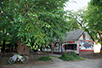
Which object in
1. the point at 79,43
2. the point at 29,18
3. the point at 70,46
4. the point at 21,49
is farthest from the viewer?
the point at 70,46

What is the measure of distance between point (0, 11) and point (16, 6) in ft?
5.97

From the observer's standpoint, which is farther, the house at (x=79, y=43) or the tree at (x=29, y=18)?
the house at (x=79, y=43)

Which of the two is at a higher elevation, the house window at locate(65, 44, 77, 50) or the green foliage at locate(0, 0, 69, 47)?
the green foliage at locate(0, 0, 69, 47)

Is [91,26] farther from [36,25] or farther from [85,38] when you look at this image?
[36,25]

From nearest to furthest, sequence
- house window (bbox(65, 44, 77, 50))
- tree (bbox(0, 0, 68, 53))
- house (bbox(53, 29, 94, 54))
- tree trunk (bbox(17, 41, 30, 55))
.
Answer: tree (bbox(0, 0, 68, 53)), tree trunk (bbox(17, 41, 30, 55)), house (bbox(53, 29, 94, 54)), house window (bbox(65, 44, 77, 50))

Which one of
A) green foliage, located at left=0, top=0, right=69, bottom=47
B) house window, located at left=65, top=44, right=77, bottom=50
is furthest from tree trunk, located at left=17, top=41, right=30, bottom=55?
house window, located at left=65, top=44, right=77, bottom=50

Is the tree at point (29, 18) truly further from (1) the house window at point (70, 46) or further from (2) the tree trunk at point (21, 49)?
(1) the house window at point (70, 46)

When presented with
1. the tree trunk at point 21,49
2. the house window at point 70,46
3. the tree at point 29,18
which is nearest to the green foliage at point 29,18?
the tree at point 29,18

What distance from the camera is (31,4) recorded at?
7957 millimetres

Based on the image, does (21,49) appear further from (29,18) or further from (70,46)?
(70,46)

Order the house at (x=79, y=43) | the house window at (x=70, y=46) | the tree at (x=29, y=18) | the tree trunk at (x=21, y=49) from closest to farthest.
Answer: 1. the tree at (x=29, y=18)
2. the tree trunk at (x=21, y=49)
3. the house at (x=79, y=43)
4. the house window at (x=70, y=46)

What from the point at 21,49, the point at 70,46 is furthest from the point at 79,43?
the point at 21,49

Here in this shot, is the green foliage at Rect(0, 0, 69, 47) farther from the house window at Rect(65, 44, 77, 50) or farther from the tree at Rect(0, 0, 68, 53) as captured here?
the house window at Rect(65, 44, 77, 50)

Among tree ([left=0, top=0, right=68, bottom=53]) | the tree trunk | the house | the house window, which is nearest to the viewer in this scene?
tree ([left=0, top=0, right=68, bottom=53])
